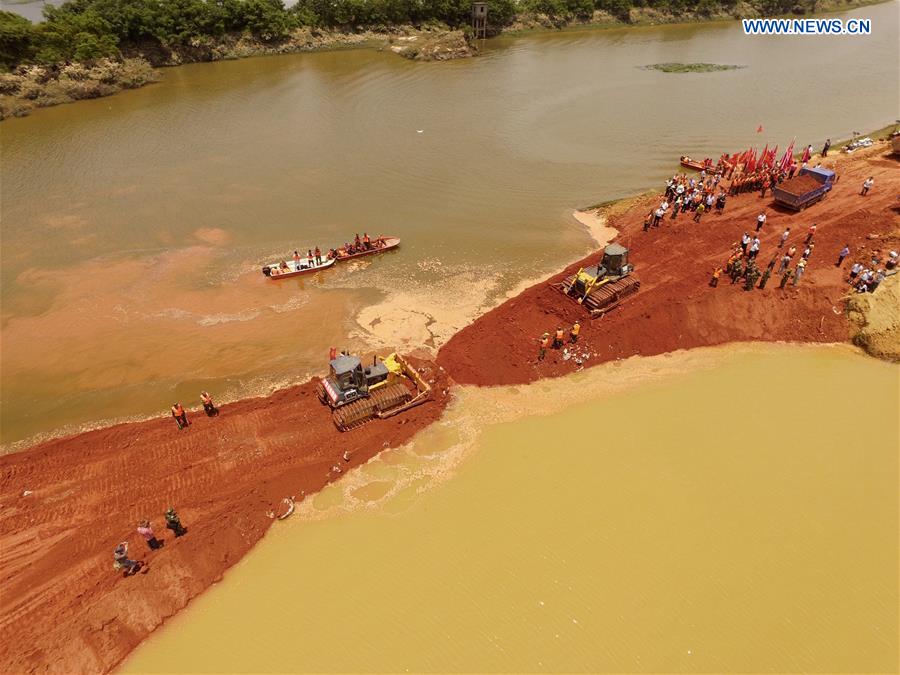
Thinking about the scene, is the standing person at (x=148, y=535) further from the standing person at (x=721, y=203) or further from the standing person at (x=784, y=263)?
the standing person at (x=721, y=203)

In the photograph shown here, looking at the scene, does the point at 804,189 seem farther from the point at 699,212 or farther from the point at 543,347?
the point at 543,347

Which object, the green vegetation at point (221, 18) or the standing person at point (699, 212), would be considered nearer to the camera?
the standing person at point (699, 212)

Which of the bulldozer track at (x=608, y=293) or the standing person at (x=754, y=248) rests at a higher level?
the standing person at (x=754, y=248)

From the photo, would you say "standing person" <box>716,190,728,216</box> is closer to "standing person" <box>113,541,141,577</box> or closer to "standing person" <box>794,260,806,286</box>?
"standing person" <box>794,260,806,286</box>

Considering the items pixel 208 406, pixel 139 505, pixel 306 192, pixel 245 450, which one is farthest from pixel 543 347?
pixel 306 192

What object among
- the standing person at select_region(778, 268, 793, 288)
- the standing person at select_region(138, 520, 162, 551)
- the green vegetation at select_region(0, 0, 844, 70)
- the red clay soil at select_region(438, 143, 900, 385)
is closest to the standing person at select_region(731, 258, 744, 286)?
the red clay soil at select_region(438, 143, 900, 385)

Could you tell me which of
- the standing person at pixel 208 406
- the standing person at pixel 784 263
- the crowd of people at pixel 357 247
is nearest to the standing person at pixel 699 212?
the standing person at pixel 784 263
